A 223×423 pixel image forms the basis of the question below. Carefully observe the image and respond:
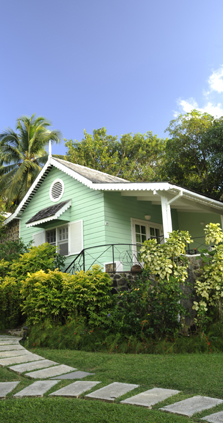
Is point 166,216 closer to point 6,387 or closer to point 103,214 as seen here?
point 103,214

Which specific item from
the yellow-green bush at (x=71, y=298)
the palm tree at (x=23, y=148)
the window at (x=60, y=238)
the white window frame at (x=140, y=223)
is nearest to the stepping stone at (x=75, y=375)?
the yellow-green bush at (x=71, y=298)

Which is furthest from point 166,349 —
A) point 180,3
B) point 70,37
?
point 70,37

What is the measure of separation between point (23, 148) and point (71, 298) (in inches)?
727

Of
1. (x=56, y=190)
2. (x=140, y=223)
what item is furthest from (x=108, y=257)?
(x=56, y=190)

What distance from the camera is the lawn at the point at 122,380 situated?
349 cm

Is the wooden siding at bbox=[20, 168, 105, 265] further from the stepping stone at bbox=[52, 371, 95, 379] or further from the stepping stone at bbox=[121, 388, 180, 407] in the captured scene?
the stepping stone at bbox=[121, 388, 180, 407]

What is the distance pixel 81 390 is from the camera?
4.28 metres

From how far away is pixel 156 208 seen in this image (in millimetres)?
13648

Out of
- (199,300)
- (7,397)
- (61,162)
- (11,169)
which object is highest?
(11,169)

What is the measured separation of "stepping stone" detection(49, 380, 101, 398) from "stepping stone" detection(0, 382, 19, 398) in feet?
1.97

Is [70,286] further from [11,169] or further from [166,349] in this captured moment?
[11,169]

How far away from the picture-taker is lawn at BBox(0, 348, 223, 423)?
3494mm

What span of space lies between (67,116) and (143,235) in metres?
15.2

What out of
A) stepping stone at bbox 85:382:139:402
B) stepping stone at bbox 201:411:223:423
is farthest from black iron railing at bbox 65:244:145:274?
stepping stone at bbox 201:411:223:423
